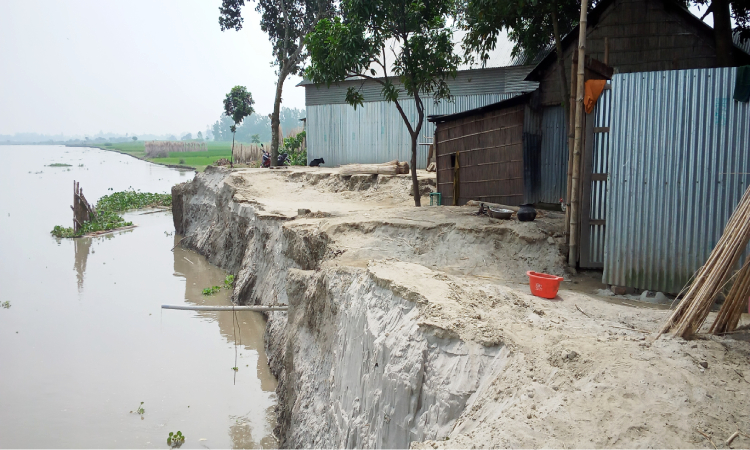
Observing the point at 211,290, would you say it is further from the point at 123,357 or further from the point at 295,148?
the point at 295,148

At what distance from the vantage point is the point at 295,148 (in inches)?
1246

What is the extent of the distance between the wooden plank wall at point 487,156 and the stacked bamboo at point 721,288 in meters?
7.80

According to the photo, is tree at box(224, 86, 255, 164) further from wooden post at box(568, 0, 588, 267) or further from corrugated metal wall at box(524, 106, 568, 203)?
wooden post at box(568, 0, 588, 267)

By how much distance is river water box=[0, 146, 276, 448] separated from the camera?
834 centimetres

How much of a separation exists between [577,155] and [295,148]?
25690 mm

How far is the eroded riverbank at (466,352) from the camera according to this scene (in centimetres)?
378

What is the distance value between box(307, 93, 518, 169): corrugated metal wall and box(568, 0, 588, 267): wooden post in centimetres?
1194

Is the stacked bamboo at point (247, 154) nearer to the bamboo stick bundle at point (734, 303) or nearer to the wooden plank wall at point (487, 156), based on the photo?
the wooden plank wall at point (487, 156)

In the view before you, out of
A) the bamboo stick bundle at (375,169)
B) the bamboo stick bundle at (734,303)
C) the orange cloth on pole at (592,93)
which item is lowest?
the bamboo stick bundle at (734,303)

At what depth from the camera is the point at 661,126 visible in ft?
21.9

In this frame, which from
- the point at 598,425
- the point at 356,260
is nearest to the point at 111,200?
the point at 356,260

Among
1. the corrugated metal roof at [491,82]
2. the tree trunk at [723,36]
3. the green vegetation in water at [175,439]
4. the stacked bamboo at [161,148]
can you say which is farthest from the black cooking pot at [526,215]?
the stacked bamboo at [161,148]

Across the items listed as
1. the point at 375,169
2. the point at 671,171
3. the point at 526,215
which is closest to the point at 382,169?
the point at 375,169

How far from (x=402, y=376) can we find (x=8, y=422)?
7.20 meters
